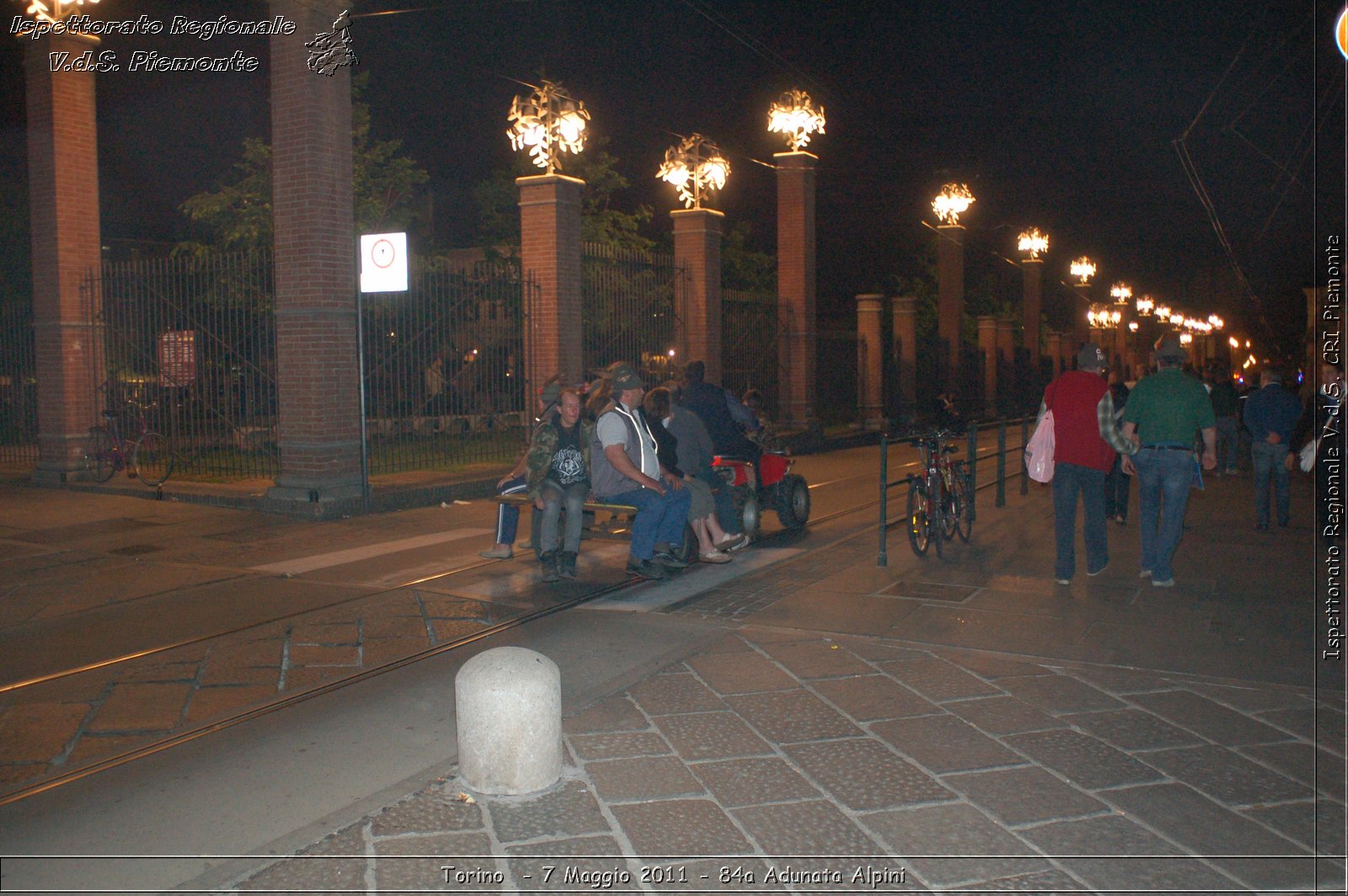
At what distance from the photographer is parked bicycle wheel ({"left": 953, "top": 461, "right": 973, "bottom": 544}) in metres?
9.71

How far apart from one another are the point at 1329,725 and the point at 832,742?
7.83 ft

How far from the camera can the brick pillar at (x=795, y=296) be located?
906 inches

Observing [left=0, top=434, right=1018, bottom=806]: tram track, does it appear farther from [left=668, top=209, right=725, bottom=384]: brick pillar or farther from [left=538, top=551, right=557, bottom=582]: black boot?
[left=668, top=209, right=725, bottom=384]: brick pillar

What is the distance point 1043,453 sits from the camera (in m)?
8.07

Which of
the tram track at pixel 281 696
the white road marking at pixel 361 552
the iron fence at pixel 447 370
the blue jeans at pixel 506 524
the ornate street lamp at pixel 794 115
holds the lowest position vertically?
the tram track at pixel 281 696

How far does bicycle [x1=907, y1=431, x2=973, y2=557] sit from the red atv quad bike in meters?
1.45

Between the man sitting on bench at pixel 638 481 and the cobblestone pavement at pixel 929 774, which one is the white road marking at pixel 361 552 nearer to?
the man sitting on bench at pixel 638 481

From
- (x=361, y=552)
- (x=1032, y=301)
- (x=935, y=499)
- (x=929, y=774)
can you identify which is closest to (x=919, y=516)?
(x=935, y=499)

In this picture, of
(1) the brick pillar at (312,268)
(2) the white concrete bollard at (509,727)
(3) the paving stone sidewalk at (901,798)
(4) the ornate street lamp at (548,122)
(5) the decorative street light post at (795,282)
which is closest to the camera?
(3) the paving stone sidewalk at (901,798)

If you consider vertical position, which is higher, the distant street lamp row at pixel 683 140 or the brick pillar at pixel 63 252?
the distant street lamp row at pixel 683 140

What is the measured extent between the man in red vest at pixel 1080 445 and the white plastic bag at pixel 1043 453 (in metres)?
0.04

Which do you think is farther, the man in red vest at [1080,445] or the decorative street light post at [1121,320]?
the decorative street light post at [1121,320]

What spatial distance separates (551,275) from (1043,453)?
10094mm

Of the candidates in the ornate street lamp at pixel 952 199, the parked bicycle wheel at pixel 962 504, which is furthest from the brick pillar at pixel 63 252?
the ornate street lamp at pixel 952 199
